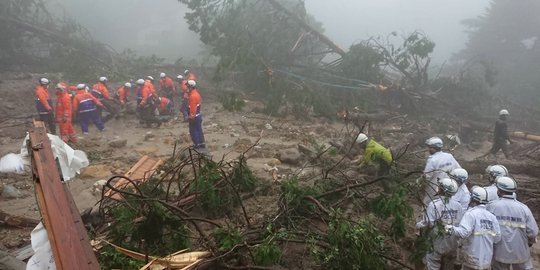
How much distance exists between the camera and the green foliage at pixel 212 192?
14.9 ft

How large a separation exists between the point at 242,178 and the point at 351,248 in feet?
8.07

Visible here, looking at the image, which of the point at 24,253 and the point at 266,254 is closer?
the point at 266,254

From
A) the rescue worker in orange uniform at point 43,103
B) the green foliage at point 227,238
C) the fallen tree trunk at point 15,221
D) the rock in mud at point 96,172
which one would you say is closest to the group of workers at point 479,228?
the green foliage at point 227,238

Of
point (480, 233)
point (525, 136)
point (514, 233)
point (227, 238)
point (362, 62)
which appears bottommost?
point (525, 136)

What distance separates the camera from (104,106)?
34.9 feet

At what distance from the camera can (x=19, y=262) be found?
349cm

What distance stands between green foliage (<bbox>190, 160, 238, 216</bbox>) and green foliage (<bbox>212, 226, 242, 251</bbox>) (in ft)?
3.73

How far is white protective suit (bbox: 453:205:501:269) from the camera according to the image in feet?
12.5

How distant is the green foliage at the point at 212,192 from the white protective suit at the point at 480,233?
2.39m

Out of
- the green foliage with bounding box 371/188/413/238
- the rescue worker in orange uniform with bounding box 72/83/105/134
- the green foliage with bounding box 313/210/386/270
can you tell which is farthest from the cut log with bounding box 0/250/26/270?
the rescue worker in orange uniform with bounding box 72/83/105/134

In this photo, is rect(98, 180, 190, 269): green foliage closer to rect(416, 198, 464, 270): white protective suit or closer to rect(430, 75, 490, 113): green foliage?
rect(416, 198, 464, 270): white protective suit

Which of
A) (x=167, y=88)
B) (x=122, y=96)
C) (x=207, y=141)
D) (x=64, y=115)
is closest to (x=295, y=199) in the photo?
(x=207, y=141)

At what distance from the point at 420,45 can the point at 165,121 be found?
7.29 metres

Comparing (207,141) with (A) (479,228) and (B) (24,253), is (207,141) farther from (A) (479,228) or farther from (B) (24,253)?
(A) (479,228)
